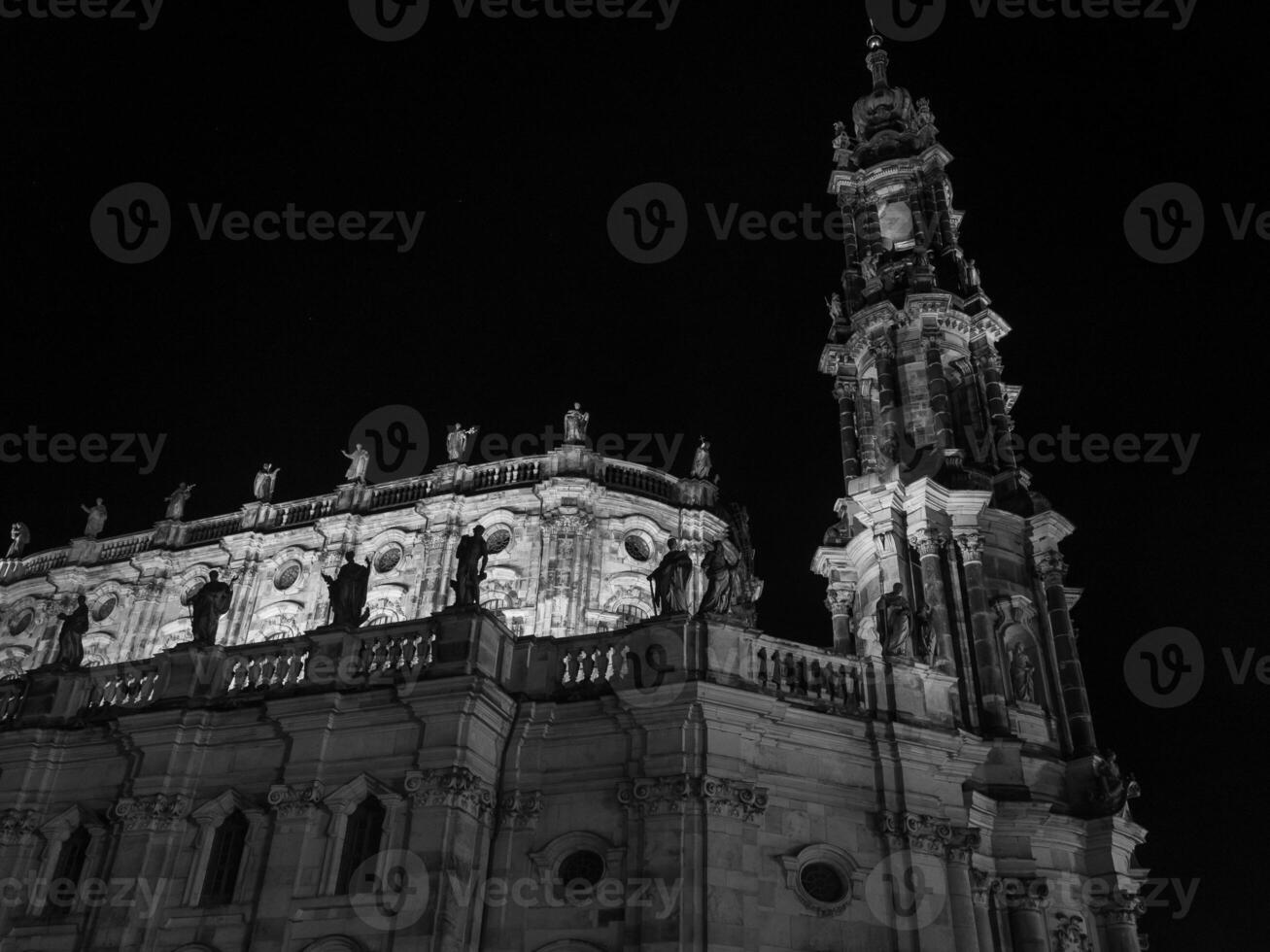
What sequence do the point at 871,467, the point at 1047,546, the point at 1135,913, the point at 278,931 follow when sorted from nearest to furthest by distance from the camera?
the point at 278,931
the point at 1135,913
the point at 1047,546
the point at 871,467

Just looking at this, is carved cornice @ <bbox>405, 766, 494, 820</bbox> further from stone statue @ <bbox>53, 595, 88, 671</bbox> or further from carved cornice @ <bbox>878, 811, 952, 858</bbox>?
stone statue @ <bbox>53, 595, 88, 671</bbox>

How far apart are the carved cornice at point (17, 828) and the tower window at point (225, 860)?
412 cm

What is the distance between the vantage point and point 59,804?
851 inches

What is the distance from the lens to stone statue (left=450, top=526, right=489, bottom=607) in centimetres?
2097

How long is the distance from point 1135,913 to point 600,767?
12.3 metres

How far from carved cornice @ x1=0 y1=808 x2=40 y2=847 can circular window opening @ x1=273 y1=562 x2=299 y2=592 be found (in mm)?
21813

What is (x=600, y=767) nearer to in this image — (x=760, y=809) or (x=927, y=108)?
(x=760, y=809)

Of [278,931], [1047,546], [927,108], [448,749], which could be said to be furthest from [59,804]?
[927,108]

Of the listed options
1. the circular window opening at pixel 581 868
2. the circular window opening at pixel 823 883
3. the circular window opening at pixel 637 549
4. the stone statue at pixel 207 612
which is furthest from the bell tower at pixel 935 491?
the stone statue at pixel 207 612

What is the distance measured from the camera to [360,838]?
63.6 feet

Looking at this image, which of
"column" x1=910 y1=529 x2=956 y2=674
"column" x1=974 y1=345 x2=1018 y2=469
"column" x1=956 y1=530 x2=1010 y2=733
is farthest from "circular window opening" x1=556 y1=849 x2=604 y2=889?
"column" x1=974 y1=345 x2=1018 y2=469

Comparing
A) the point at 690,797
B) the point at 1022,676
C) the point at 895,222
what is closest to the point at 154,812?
the point at 690,797

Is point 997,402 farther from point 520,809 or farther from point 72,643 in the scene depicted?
point 72,643

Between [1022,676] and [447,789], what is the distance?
14448 mm
